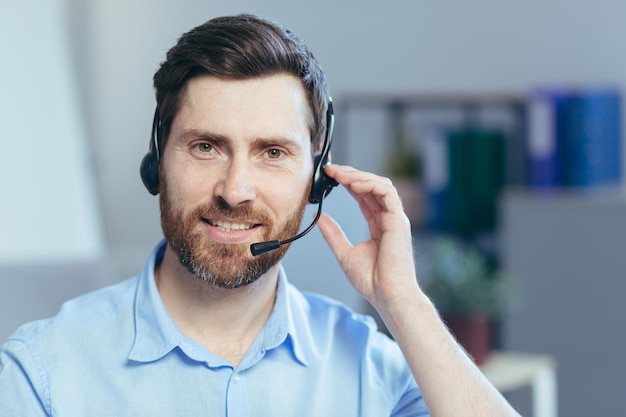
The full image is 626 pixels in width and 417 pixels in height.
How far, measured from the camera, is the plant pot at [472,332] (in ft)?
7.41

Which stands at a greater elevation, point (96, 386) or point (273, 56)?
point (273, 56)

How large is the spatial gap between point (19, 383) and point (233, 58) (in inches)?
20.4

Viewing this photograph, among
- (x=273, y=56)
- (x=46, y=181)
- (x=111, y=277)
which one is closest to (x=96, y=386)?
(x=273, y=56)

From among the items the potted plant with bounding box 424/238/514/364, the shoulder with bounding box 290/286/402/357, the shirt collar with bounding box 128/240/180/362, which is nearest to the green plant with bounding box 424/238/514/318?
the potted plant with bounding box 424/238/514/364

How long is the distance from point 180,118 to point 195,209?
13 cm

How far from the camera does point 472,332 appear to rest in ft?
7.54

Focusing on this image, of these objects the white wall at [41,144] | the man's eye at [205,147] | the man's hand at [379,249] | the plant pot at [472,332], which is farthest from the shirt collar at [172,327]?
the white wall at [41,144]

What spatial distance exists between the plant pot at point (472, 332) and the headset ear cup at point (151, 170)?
3.53 feet

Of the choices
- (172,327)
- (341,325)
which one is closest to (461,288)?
(341,325)

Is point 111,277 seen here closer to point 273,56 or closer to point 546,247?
point 273,56

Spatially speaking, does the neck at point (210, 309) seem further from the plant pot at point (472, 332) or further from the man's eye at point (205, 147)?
the plant pot at point (472, 332)

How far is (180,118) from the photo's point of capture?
4.28 ft

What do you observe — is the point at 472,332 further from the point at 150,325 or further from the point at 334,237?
the point at 150,325

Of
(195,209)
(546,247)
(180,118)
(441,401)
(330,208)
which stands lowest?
(546,247)
